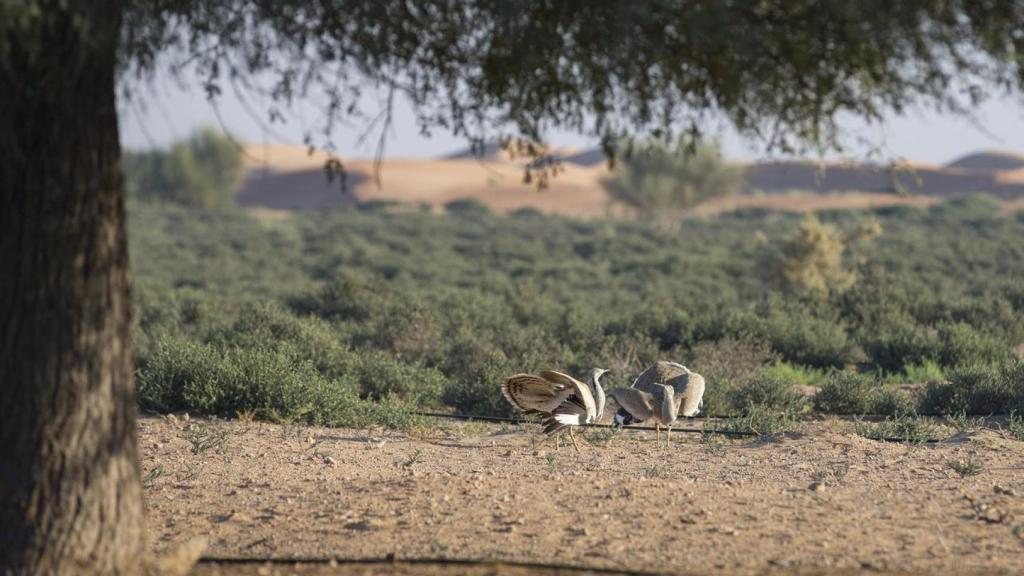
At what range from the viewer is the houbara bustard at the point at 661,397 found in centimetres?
941

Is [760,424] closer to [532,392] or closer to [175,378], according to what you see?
[532,392]

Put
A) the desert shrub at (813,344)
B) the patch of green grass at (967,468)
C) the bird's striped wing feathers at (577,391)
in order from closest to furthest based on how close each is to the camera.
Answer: the patch of green grass at (967,468) < the bird's striped wing feathers at (577,391) < the desert shrub at (813,344)

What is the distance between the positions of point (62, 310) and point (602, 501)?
130 inches

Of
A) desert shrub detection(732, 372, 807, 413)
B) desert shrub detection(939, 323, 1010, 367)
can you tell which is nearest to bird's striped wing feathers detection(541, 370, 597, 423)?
desert shrub detection(732, 372, 807, 413)

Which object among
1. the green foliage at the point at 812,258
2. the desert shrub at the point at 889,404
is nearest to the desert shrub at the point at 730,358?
the desert shrub at the point at 889,404

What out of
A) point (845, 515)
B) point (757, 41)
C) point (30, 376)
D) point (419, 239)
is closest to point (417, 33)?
point (757, 41)

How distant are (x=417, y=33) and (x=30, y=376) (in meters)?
2.35

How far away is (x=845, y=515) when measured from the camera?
686 centimetres

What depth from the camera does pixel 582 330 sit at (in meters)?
16.6

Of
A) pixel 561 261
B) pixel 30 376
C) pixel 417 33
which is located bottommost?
pixel 561 261

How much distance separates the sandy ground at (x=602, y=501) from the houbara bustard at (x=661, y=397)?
0.83 ft

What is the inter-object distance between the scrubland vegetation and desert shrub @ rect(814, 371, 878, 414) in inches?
0.9

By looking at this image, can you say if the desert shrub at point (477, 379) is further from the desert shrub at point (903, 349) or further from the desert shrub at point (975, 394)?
the desert shrub at point (903, 349)

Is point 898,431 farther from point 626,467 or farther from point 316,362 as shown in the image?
point 316,362
